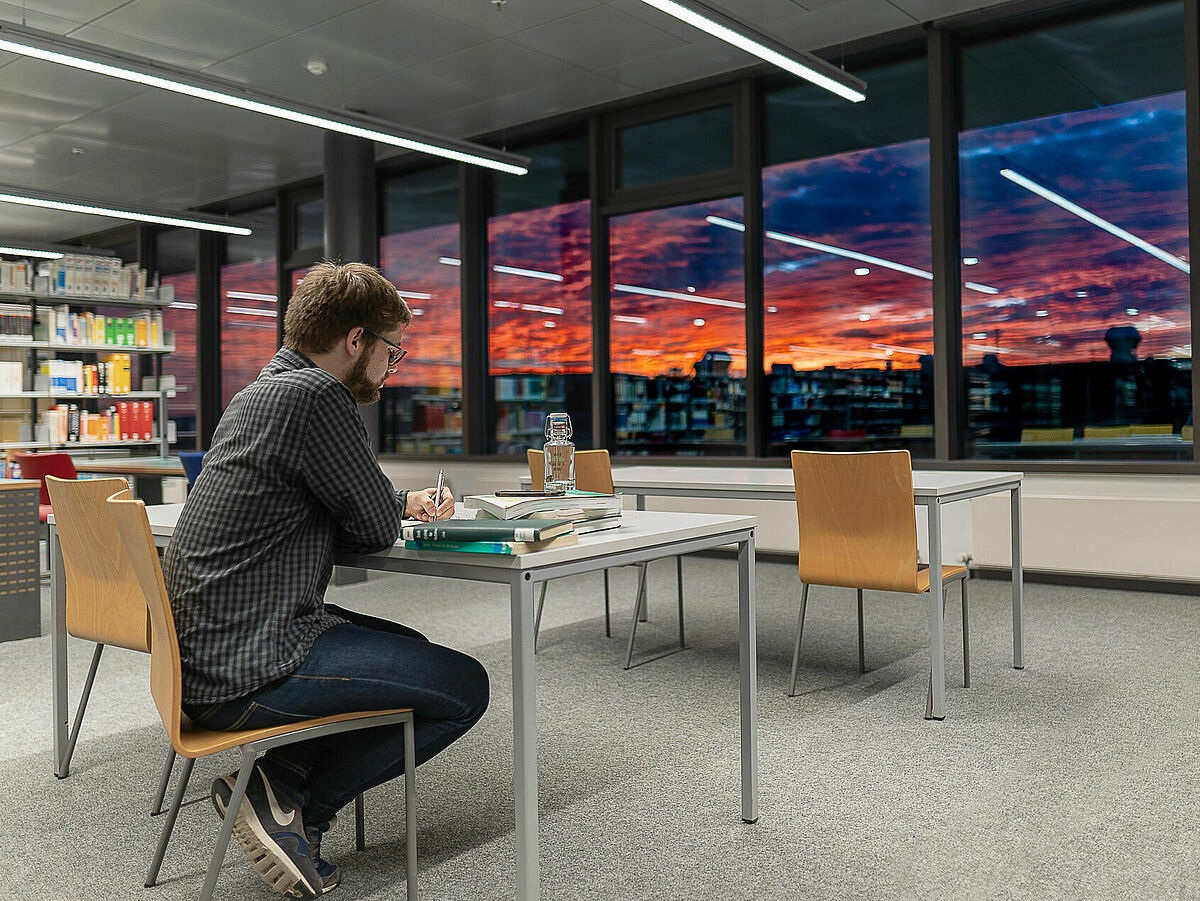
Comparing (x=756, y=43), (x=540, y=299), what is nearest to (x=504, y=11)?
(x=756, y=43)

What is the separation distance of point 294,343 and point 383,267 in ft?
21.8

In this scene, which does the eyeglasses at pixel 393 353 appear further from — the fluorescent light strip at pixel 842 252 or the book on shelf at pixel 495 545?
the fluorescent light strip at pixel 842 252

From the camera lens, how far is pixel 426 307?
7906 mm

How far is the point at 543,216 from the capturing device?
23.8 feet

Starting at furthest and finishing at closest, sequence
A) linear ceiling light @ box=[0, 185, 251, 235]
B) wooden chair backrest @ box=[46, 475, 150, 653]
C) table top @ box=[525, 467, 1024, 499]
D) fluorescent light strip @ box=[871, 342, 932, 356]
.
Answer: linear ceiling light @ box=[0, 185, 251, 235]
fluorescent light strip @ box=[871, 342, 932, 356]
table top @ box=[525, 467, 1024, 499]
wooden chair backrest @ box=[46, 475, 150, 653]

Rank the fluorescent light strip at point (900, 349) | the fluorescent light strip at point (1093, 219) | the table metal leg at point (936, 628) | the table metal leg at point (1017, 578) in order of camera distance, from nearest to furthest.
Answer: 1. the table metal leg at point (936, 628)
2. the table metal leg at point (1017, 578)
3. the fluorescent light strip at point (1093, 219)
4. the fluorescent light strip at point (900, 349)

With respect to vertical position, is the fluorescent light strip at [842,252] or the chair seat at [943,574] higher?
the fluorescent light strip at [842,252]

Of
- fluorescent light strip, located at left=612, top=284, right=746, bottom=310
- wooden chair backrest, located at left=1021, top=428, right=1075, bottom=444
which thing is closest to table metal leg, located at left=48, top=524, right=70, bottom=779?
fluorescent light strip, located at left=612, top=284, right=746, bottom=310

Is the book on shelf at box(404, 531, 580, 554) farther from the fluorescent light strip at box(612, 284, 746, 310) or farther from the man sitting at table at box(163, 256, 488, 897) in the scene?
the fluorescent light strip at box(612, 284, 746, 310)

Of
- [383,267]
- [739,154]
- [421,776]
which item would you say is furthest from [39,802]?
[383,267]

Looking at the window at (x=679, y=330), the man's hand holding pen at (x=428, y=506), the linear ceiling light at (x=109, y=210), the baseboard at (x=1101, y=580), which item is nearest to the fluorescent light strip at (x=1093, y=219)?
the baseboard at (x=1101, y=580)

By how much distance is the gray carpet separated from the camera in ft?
6.13

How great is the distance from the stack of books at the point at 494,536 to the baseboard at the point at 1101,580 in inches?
159

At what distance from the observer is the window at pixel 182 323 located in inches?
379
